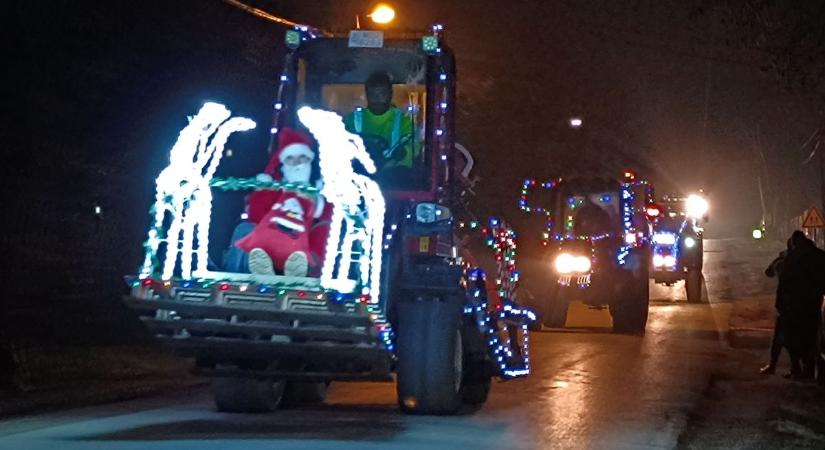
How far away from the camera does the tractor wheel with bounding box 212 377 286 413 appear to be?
A: 10242 mm

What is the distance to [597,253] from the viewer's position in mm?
21234

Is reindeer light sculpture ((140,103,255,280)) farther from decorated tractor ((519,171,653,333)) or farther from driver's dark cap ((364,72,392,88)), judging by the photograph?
decorated tractor ((519,171,653,333))

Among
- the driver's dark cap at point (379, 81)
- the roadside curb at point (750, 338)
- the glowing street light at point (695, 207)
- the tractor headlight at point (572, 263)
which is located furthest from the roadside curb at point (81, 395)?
the glowing street light at point (695, 207)

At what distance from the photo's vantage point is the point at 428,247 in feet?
31.9

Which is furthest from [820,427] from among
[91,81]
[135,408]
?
[91,81]

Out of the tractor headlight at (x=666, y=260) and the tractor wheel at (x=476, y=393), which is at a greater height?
the tractor headlight at (x=666, y=260)

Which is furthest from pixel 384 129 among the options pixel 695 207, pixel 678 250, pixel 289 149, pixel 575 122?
pixel 575 122

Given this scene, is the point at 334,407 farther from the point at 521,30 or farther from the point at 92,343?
the point at 521,30

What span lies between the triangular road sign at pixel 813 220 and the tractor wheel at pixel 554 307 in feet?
42.4

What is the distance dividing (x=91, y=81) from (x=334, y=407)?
24.4 ft

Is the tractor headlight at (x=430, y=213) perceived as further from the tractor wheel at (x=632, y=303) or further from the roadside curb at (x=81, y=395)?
the tractor wheel at (x=632, y=303)

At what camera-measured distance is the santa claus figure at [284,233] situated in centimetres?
864

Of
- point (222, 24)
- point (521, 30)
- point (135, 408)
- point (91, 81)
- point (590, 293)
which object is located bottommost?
point (135, 408)

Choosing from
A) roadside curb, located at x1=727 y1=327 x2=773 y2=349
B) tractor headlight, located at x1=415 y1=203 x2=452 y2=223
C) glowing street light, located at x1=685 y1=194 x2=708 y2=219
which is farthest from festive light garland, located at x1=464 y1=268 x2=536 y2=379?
glowing street light, located at x1=685 y1=194 x2=708 y2=219
